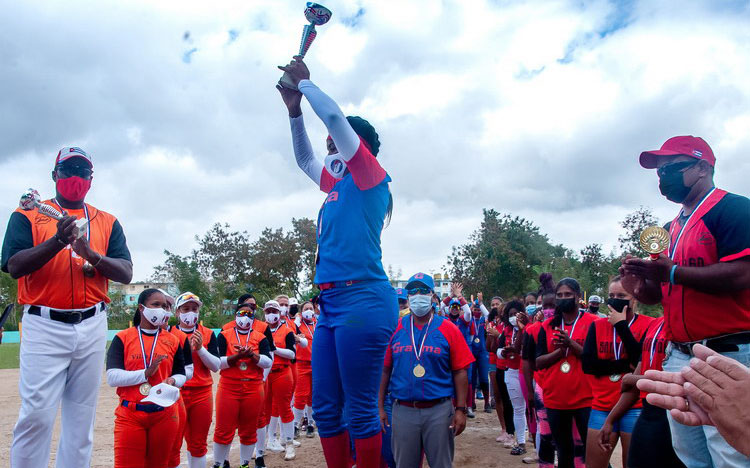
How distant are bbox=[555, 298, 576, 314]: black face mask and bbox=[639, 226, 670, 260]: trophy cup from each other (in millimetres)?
3519

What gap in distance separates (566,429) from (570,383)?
53 cm

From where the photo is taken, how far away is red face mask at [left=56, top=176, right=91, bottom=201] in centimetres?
417

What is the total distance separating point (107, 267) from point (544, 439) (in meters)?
5.24

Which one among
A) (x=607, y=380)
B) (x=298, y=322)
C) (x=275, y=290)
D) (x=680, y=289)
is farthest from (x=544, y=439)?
(x=275, y=290)

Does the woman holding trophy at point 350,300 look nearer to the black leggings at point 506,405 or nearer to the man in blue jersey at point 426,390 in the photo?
the man in blue jersey at point 426,390

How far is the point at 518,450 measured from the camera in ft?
29.9

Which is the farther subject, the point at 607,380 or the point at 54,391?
the point at 607,380

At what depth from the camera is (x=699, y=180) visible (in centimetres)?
348

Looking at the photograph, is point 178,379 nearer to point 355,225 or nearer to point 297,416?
point 355,225

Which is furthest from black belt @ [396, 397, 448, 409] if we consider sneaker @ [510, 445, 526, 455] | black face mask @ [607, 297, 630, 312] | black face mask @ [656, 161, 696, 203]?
sneaker @ [510, 445, 526, 455]

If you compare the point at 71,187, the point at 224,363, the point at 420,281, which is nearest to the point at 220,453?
the point at 224,363

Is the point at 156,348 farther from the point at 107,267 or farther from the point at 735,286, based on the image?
the point at 735,286

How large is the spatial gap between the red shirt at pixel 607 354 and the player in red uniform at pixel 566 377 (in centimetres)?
23

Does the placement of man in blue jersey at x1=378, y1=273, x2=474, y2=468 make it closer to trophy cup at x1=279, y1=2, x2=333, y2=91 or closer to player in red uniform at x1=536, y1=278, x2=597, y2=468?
player in red uniform at x1=536, y1=278, x2=597, y2=468
